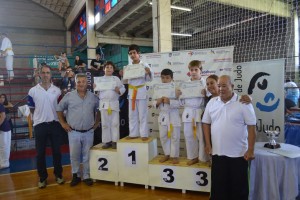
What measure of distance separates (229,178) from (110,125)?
1955 millimetres

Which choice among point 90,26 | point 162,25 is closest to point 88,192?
point 162,25

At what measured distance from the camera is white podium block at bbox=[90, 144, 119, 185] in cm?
368

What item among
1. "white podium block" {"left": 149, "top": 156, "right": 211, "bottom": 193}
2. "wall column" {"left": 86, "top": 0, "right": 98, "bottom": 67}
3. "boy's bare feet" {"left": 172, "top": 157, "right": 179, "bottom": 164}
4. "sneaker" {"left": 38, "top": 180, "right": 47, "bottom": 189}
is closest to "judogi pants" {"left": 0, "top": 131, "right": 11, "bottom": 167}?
"sneaker" {"left": 38, "top": 180, "right": 47, "bottom": 189}

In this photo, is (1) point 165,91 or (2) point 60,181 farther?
(2) point 60,181

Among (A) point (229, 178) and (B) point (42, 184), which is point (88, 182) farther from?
(A) point (229, 178)

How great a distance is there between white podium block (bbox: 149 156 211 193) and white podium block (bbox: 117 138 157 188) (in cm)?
10

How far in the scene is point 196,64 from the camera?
10.6 ft

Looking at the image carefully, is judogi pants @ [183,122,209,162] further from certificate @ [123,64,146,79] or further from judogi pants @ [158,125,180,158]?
certificate @ [123,64,146,79]

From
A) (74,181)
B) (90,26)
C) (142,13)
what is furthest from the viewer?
(90,26)

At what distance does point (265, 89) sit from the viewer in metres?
3.85

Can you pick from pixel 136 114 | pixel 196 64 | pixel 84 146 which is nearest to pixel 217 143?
pixel 196 64

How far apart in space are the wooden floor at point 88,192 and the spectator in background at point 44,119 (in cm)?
20

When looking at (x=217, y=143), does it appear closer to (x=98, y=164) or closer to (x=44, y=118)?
(x=98, y=164)

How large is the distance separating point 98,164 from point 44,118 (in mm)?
1027
